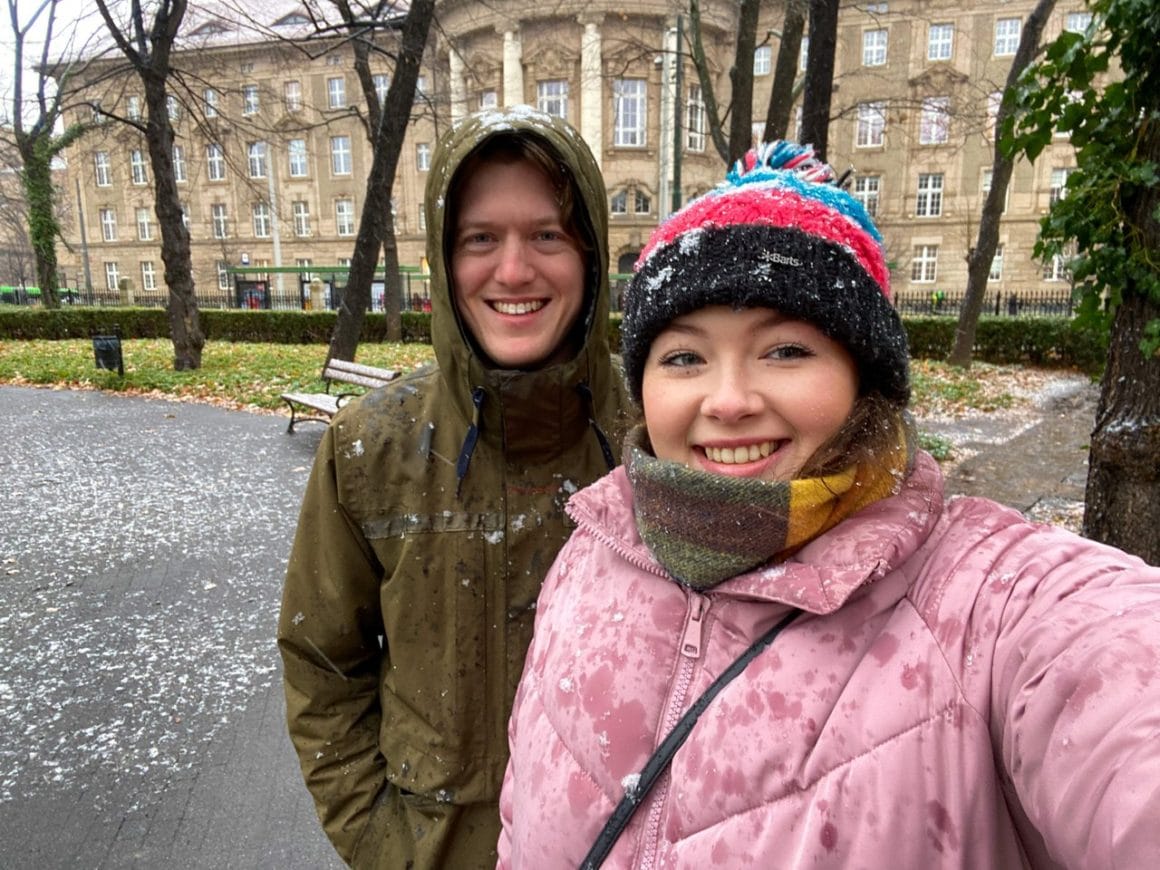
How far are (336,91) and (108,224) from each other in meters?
17.5

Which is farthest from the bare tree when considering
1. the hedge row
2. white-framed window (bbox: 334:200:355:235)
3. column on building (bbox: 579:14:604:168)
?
white-framed window (bbox: 334:200:355:235)

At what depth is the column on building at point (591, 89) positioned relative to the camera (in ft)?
105

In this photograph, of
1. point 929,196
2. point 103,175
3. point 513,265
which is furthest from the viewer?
point 103,175

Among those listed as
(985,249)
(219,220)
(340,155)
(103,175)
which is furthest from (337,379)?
(103,175)

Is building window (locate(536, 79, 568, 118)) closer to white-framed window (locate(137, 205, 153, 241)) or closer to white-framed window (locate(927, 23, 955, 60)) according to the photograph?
white-framed window (locate(927, 23, 955, 60))

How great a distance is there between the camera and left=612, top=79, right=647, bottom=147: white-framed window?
35.7 m

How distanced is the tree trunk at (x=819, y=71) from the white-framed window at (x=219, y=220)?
44777 mm

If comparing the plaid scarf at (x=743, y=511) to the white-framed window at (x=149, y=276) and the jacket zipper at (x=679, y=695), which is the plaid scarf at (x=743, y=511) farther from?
the white-framed window at (x=149, y=276)

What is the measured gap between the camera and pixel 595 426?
1652mm

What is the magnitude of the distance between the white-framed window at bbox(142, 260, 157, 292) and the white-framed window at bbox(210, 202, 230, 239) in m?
5.24

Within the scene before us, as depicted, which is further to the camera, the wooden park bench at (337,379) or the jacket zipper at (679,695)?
the wooden park bench at (337,379)

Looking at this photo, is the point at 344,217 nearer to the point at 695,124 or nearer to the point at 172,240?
the point at 695,124

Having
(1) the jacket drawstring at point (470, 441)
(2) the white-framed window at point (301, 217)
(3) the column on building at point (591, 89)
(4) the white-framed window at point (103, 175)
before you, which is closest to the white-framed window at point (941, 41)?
(3) the column on building at point (591, 89)

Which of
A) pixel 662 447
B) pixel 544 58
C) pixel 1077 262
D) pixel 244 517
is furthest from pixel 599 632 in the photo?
pixel 544 58
